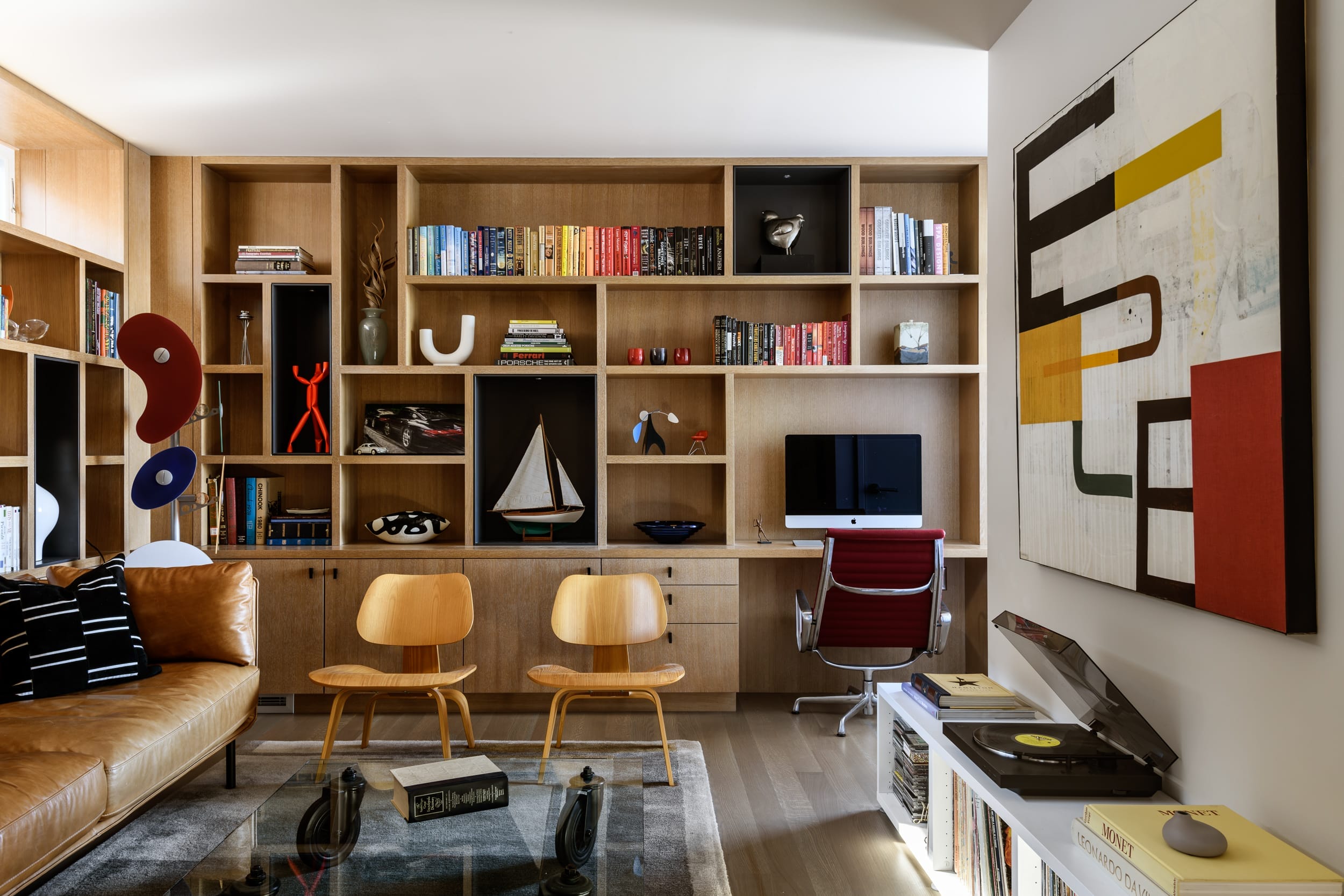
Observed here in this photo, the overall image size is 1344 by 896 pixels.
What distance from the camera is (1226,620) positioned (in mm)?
1563

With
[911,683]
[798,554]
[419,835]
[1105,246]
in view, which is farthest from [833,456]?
[419,835]

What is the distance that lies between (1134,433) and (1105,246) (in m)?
0.45

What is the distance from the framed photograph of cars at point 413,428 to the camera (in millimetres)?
4051

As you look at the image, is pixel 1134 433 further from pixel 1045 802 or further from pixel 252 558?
pixel 252 558

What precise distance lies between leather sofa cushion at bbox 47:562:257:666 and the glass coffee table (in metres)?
1.04

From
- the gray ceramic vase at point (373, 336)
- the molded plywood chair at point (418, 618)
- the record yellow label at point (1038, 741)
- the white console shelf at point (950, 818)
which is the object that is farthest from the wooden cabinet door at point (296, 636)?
the record yellow label at point (1038, 741)

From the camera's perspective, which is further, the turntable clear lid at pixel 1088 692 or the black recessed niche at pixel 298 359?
the black recessed niche at pixel 298 359

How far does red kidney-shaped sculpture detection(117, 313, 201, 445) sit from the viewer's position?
3338 mm

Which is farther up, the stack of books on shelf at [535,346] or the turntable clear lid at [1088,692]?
the stack of books on shelf at [535,346]

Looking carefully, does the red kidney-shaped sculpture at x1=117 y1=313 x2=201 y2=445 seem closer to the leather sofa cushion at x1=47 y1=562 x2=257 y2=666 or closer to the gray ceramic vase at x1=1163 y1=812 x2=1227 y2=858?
the leather sofa cushion at x1=47 y1=562 x2=257 y2=666

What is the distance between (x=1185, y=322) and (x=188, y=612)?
10.4 ft

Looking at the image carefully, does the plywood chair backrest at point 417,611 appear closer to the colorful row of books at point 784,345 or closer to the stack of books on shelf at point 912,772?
the colorful row of books at point 784,345

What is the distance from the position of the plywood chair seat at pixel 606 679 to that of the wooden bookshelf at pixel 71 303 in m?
2.11

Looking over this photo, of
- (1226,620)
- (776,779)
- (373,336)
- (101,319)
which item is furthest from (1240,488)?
(101,319)
